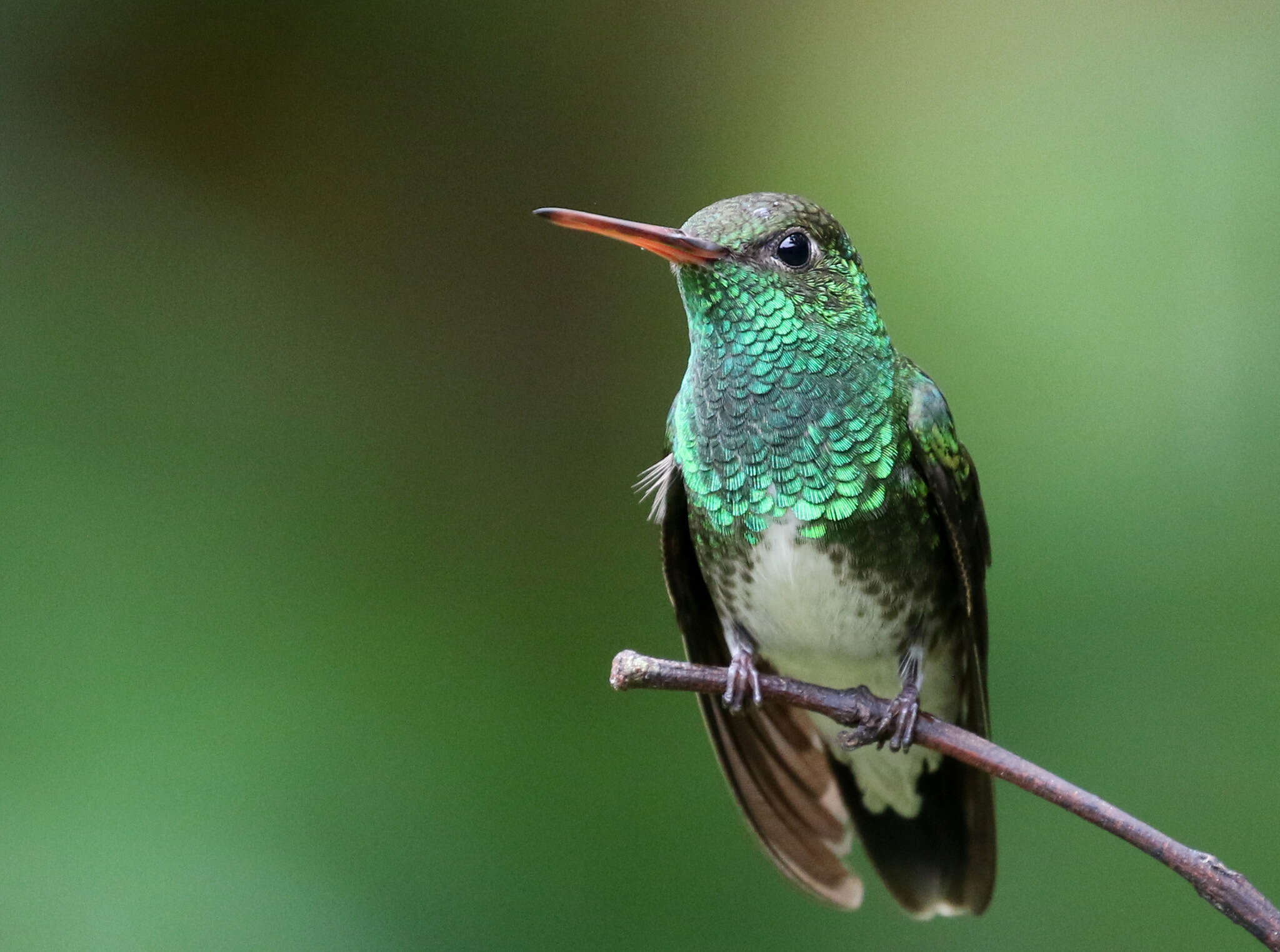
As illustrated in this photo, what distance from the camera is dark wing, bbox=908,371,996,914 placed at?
2082 mm

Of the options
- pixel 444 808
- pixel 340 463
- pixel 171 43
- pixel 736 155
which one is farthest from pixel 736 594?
pixel 171 43

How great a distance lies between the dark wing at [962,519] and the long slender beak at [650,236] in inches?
18.9

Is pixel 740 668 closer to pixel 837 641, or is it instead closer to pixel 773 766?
pixel 837 641

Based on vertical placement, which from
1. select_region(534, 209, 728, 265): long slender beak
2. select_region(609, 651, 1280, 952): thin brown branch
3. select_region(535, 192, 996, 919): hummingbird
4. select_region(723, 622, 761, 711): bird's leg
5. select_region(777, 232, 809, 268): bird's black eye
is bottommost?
select_region(609, 651, 1280, 952): thin brown branch

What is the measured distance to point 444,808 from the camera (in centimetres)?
315

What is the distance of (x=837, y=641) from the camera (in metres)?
2.20

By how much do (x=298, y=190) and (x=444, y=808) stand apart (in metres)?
1.82

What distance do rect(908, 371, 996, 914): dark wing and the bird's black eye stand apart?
31cm

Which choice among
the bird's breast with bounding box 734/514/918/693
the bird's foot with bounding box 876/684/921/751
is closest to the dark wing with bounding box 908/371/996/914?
the bird's breast with bounding box 734/514/918/693

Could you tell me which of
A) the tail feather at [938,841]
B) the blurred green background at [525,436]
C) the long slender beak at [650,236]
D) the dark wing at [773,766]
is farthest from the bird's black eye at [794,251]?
the blurred green background at [525,436]

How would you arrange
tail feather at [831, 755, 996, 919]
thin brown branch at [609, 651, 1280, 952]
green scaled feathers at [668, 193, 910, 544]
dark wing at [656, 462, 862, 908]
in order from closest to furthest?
thin brown branch at [609, 651, 1280, 952] < green scaled feathers at [668, 193, 910, 544] < dark wing at [656, 462, 862, 908] < tail feather at [831, 755, 996, 919]

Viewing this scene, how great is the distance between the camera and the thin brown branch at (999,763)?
1.35m

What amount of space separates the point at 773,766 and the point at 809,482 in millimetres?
828

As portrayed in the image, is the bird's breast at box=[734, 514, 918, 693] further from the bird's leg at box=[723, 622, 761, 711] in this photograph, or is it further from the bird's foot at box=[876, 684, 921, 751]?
the bird's foot at box=[876, 684, 921, 751]
